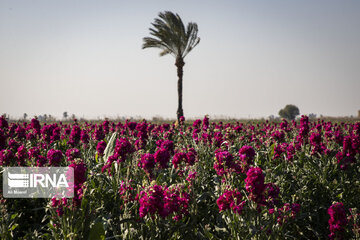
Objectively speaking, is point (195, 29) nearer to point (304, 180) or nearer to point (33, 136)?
point (33, 136)

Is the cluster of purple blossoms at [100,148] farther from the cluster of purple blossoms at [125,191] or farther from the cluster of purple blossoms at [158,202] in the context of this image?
the cluster of purple blossoms at [158,202]

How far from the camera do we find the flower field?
2949 millimetres

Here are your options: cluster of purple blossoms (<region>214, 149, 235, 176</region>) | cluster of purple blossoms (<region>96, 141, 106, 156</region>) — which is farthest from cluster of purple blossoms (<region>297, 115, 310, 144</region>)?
cluster of purple blossoms (<region>96, 141, 106, 156</region>)

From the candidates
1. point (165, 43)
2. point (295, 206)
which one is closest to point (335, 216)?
point (295, 206)

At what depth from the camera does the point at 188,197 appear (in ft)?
10.7

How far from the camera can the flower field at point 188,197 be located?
295cm

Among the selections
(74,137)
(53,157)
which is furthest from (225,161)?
(74,137)

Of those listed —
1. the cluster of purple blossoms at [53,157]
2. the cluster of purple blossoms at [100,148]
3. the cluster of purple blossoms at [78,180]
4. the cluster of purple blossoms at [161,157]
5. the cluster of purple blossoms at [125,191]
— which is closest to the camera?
the cluster of purple blossoms at [78,180]

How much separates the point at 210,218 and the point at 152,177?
97cm

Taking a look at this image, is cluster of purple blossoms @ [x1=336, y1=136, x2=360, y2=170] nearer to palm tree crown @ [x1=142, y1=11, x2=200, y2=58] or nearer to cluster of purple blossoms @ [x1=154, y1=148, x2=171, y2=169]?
cluster of purple blossoms @ [x1=154, y1=148, x2=171, y2=169]

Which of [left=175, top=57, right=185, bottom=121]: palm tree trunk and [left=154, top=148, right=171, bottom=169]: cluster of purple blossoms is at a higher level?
[left=175, top=57, right=185, bottom=121]: palm tree trunk

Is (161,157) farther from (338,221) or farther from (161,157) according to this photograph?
(338,221)

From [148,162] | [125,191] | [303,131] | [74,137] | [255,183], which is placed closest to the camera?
[255,183]

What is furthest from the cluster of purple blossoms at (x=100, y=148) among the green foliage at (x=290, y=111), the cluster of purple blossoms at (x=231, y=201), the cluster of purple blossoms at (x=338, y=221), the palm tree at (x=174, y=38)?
the green foliage at (x=290, y=111)
